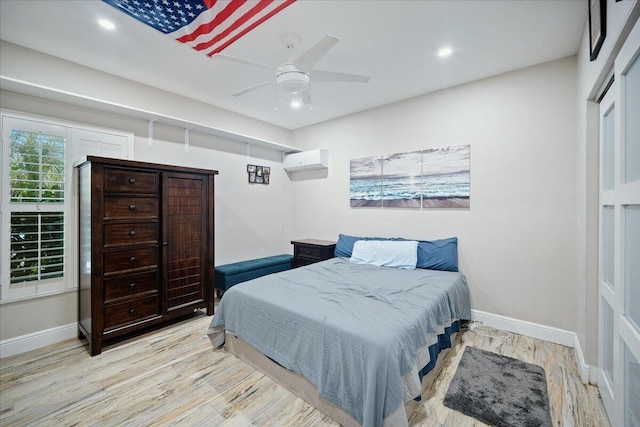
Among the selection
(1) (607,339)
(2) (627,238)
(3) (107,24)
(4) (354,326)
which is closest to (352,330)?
(4) (354,326)

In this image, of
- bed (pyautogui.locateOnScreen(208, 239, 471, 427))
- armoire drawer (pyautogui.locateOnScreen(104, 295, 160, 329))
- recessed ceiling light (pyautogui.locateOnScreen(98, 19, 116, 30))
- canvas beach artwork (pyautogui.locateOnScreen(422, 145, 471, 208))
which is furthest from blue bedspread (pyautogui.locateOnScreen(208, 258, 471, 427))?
recessed ceiling light (pyautogui.locateOnScreen(98, 19, 116, 30))

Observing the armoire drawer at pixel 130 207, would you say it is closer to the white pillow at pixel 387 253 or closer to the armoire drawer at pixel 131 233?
the armoire drawer at pixel 131 233

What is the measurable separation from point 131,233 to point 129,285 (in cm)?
52

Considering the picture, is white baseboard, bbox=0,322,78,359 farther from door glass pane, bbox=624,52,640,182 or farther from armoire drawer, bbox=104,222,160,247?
door glass pane, bbox=624,52,640,182

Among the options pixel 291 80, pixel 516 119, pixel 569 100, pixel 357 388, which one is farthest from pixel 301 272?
pixel 569 100

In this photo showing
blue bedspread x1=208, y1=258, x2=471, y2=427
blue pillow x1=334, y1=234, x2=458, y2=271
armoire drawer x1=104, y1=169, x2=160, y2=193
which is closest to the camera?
blue bedspread x1=208, y1=258, x2=471, y2=427

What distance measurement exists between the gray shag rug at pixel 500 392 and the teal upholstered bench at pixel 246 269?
2.74 metres

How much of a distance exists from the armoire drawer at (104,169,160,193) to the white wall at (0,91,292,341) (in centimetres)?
66

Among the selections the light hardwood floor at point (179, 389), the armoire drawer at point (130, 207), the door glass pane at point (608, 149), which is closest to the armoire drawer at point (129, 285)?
the light hardwood floor at point (179, 389)

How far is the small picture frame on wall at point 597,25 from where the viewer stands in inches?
60.9

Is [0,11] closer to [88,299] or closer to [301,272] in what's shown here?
[88,299]

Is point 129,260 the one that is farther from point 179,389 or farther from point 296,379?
point 296,379

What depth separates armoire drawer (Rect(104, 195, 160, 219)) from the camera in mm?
2555

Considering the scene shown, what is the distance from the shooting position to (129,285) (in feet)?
8.85
